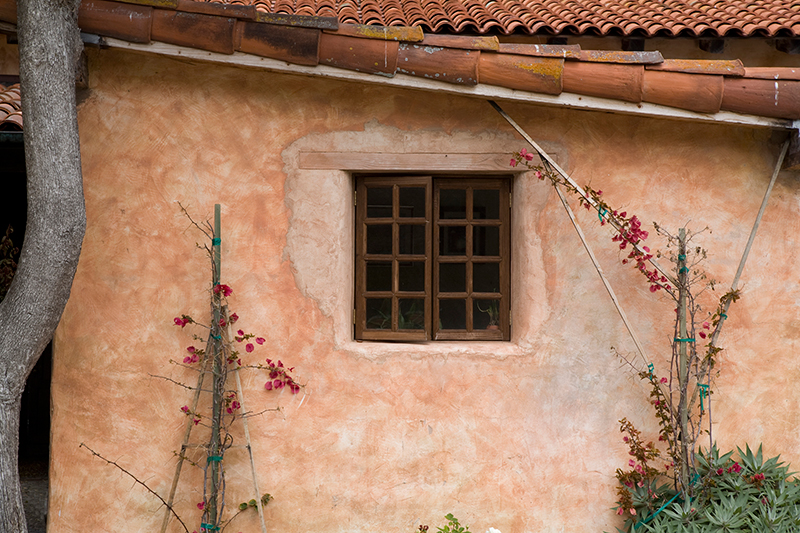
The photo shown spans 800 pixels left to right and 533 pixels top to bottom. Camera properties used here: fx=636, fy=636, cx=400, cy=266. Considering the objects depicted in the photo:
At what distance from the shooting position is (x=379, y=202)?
4.22m

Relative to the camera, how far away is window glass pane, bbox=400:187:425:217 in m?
4.18

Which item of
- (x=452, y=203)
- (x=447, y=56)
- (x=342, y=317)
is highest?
(x=447, y=56)

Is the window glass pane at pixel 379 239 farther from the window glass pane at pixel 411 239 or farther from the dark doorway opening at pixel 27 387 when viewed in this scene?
the dark doorway opening at pixel 27 387

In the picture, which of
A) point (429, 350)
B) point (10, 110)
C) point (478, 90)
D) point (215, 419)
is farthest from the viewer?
point (10, 110)

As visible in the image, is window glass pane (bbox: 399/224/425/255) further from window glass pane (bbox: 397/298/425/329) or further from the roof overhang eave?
the roof overhang eave

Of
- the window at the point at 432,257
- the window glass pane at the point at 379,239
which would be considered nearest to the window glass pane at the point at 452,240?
the window at the point at 432,257

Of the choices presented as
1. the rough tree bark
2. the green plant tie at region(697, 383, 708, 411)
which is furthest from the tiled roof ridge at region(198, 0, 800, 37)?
the green plant tie at region(697, 383, 708, 411)

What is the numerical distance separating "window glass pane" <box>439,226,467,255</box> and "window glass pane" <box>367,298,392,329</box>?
0.50 m

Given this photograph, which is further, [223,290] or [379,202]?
[379,202]

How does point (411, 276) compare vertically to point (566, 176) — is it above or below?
below

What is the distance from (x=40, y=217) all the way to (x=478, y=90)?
2.44 meters

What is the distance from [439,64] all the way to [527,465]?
97.9 inches

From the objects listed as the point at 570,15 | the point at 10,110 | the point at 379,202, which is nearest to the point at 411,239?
the point at 379,202

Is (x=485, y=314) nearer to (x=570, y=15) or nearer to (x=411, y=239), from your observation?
(x=411, y=239)
